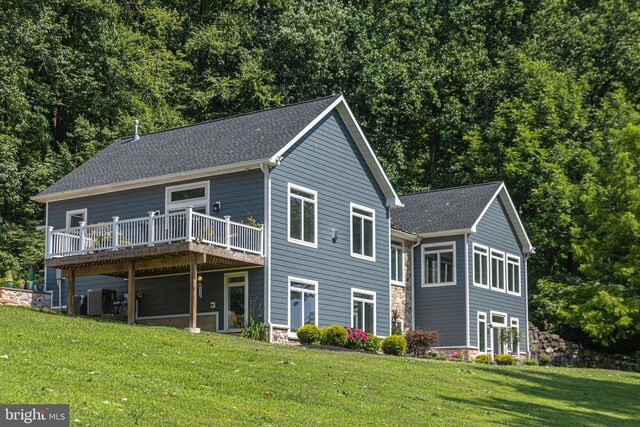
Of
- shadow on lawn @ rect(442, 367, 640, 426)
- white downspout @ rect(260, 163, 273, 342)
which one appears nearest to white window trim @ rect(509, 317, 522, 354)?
shadow on lawn @ rect(442, 367, 640, 426)

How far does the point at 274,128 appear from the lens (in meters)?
28.2

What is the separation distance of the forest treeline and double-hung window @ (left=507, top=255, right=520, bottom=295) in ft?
5.98

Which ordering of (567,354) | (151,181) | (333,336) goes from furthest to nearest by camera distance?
(567,354), (151,181), (333,336)

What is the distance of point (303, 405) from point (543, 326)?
27.9 metres

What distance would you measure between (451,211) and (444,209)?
0.49 meters

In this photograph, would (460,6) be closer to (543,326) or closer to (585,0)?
(585,0)

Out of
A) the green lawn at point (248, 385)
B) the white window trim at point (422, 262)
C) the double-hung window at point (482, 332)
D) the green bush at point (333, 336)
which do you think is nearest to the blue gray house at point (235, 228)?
the green bush at point (333, 336)

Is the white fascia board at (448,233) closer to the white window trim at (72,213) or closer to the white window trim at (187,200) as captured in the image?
the white window trim at (187,200)

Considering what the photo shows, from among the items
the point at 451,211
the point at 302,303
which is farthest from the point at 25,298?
the point at 451,211

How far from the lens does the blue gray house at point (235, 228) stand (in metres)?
25.0

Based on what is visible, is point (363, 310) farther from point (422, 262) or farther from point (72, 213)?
point (72, 213)

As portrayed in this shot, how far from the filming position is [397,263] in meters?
34.0

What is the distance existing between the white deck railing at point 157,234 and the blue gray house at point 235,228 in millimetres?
36

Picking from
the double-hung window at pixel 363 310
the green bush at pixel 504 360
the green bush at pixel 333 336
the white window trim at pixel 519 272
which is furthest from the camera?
the white window trim at pixel 519 272
